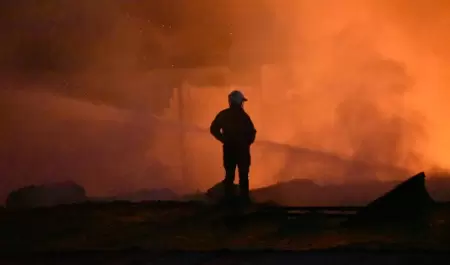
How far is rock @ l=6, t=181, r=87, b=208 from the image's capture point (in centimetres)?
575

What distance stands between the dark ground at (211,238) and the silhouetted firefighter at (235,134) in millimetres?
373

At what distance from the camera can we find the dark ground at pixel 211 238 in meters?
3.00

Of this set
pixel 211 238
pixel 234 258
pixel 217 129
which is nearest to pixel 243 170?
pixel 217 129

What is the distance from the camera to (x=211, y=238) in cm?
353

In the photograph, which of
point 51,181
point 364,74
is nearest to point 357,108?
point 364,74

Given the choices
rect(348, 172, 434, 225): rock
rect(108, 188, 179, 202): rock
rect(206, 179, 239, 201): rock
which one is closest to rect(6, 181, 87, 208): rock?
rect(108, 188, 179, 202): rock

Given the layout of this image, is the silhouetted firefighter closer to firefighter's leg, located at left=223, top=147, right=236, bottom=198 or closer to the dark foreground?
firefighter's leg, located at left=223, top=147, right=236, bottom=198

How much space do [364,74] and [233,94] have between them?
4.84ft

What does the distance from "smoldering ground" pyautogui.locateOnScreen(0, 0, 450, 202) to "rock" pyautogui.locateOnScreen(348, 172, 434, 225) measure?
1.58 meters

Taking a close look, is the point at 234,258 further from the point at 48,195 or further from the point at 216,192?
the point at 48,195

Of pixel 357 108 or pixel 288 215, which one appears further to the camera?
pixel 357 108

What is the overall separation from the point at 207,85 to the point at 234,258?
9.07 ft

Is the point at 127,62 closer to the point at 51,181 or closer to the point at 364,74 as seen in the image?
the point at 51,181

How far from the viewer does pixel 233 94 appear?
15.2 feet
